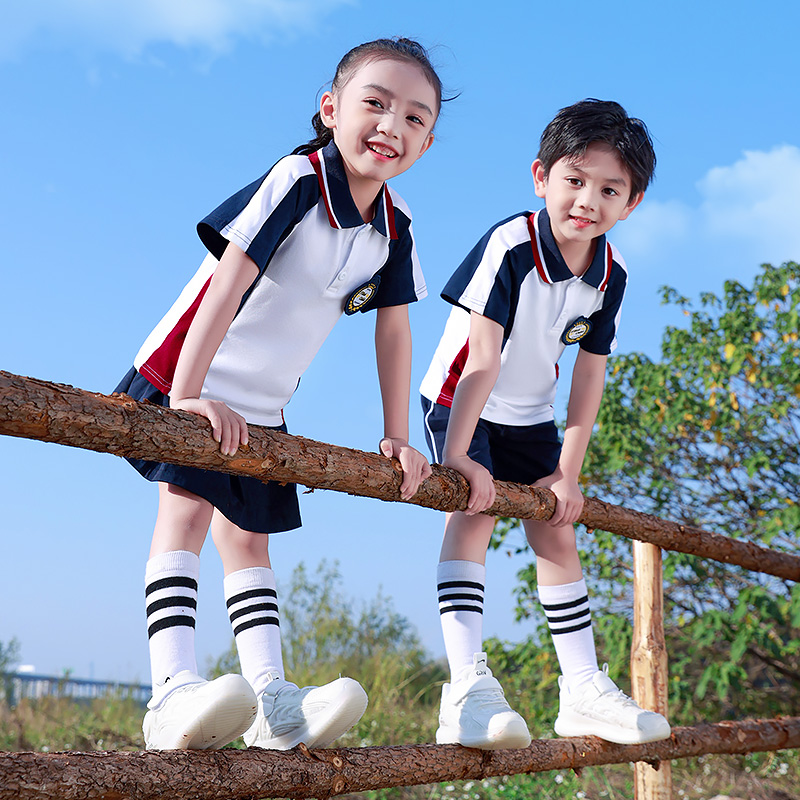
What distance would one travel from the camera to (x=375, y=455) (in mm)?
1902

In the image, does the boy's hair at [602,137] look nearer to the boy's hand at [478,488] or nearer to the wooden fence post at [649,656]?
the boy's hand at [478,488]

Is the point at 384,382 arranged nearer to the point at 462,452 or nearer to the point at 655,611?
the point at 462,452

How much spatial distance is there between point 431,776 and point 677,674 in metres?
3.53

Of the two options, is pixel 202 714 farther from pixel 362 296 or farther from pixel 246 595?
pixel 362 296

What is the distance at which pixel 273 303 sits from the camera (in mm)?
2043

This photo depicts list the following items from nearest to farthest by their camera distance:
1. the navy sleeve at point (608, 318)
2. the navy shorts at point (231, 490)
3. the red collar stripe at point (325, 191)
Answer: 1. the navy shorts at point (231, 490)
2. the red collar stripe at point (325, 191)
3. the navy sleeve at point (608, 318)

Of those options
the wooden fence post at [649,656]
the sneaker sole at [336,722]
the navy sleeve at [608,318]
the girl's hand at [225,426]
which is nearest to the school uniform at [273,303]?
the girl's hand at [225,426]

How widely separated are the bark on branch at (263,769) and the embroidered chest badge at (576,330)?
110 cm

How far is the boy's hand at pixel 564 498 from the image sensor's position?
2445 millimetres

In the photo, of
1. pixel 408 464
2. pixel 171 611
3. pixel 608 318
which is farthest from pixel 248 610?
pixel 608 318

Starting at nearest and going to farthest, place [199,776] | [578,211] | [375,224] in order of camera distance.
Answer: [199,776]
[375,224]
[578,211]

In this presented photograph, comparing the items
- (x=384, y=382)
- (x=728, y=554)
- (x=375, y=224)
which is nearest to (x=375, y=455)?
(x=384, y=382)

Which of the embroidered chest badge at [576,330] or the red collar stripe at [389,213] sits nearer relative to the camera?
the red collar stripe at [389,213]

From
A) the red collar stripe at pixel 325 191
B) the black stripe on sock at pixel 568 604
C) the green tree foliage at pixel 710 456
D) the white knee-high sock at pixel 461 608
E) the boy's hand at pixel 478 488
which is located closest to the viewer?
the red collar stripe at pixel 325 191
